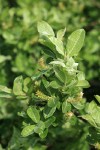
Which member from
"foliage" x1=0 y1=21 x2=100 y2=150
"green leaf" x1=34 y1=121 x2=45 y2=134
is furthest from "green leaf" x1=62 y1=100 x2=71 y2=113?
"green leaf" x1=34 y1=121 x2=45 y2=134

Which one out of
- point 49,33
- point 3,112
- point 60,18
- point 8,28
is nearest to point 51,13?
point 60,18

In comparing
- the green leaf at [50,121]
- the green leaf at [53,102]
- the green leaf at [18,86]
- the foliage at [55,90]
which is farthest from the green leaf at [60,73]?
the green leaf at [18,86]

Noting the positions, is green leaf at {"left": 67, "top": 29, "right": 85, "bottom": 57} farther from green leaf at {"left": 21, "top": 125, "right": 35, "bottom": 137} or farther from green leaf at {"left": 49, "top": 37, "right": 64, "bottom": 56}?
green leaf at {"left": 21, "top": 125, "right": 35, "bottom": 137}

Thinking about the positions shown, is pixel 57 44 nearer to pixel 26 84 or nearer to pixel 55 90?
pixel 55 90

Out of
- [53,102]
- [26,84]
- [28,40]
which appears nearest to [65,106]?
[53,102]

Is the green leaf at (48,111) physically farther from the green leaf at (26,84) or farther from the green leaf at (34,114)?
the green leaf at (26,84)

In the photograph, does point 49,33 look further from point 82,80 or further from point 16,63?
point 16,63
